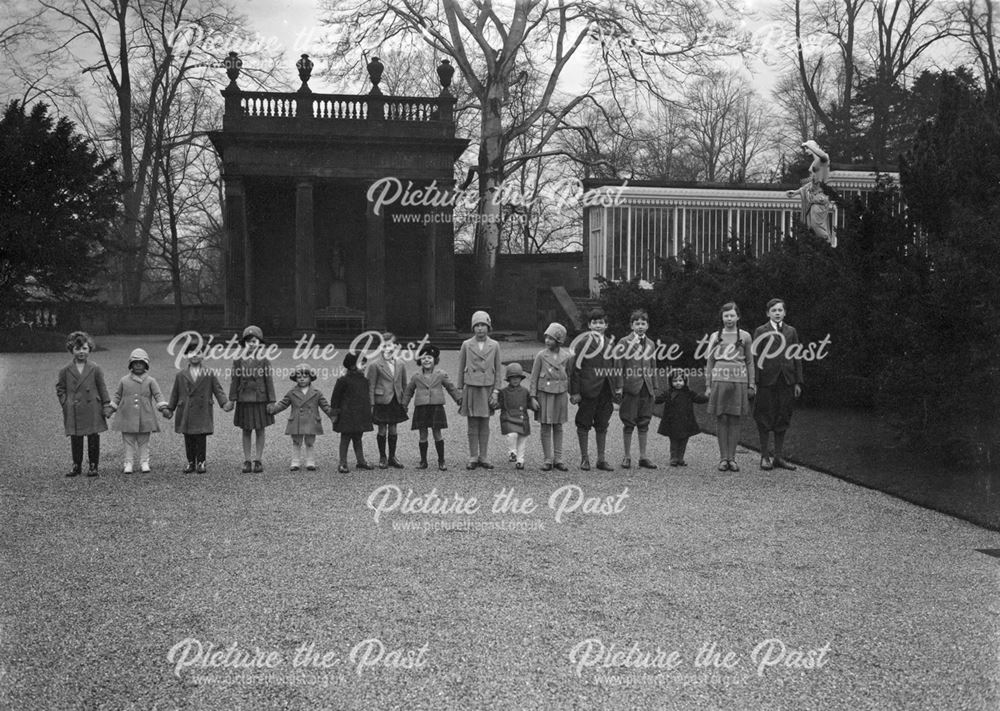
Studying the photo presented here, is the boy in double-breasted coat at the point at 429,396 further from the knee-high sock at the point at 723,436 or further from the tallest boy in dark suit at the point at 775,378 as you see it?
the tallest boy in dark suit at the point at 775,378

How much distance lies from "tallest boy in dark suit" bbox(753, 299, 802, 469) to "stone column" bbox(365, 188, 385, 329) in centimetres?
1668

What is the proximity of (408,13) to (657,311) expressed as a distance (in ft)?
57.5

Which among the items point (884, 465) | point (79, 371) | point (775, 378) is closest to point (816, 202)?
point (775, 378)

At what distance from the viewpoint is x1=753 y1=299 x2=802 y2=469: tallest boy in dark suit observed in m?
9.78

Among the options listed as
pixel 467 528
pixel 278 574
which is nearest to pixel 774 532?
pixel 467 528

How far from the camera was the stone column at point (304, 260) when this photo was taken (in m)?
24.8

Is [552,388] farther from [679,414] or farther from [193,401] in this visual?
[193,401]

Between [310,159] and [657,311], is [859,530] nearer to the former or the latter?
[657,311]

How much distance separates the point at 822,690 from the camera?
421cm

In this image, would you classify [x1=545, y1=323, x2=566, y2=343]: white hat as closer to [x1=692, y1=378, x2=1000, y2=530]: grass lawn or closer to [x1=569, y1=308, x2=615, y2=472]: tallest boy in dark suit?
[x1=569, y1=308, x2=615, y2=472]: tallest boy in dark suit

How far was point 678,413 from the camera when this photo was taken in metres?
9.89

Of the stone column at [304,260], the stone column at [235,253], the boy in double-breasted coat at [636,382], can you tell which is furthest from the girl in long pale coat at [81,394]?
the stone column at [235,253]

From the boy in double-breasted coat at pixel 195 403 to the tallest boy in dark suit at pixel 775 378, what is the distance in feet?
17.2


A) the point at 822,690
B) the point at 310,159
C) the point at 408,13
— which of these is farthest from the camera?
the point at 408,13
